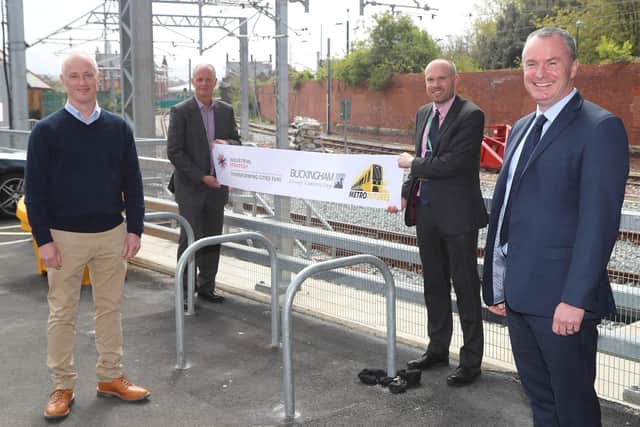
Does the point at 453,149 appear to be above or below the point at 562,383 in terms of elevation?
above

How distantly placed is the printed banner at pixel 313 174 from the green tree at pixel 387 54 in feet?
132

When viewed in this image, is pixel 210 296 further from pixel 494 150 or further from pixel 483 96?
pixel 483 96

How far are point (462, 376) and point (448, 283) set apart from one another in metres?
0.65

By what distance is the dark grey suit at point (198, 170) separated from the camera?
695 centimetres

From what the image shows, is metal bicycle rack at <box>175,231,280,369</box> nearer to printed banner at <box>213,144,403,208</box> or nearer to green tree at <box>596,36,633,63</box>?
printed banner at <box>213,144,403,208</box>

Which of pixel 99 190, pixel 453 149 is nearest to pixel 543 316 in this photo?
pixel 453 149

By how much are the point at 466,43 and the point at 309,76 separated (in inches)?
483

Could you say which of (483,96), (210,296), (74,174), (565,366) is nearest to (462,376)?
(565,366)

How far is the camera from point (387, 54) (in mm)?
48750

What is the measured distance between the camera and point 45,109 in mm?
53844

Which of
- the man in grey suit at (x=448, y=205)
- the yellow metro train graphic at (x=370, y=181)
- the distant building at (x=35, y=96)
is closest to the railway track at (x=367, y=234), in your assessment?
the yellow metro train graphic at (x=370, y=181)

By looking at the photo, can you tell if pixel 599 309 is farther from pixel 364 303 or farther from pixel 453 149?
pixel 364 303

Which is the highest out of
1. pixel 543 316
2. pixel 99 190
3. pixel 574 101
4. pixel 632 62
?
pixel 632 62

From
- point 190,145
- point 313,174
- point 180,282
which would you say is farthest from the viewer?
point 190,145
